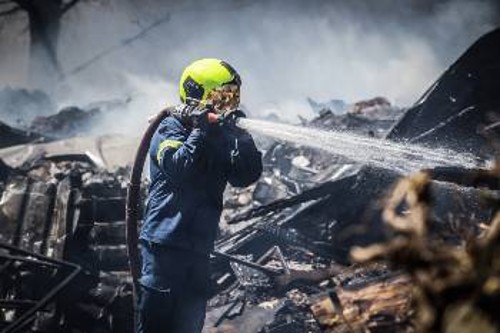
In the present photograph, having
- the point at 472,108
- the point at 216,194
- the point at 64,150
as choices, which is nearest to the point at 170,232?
the point at 216,194

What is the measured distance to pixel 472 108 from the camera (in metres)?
6.27

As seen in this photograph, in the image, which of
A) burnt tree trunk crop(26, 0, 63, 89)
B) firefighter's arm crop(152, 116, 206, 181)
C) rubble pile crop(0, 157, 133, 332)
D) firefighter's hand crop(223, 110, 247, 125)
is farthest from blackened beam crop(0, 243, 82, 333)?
burnt tree trunk crop(26, 0, 63, 89)

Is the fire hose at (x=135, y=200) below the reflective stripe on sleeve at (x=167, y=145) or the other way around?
below

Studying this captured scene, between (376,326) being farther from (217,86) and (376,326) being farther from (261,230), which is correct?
(261,230)

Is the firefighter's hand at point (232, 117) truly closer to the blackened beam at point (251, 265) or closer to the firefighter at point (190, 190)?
the firefighter at point (190, 190)

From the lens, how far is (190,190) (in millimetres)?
3812

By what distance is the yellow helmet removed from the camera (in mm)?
3883

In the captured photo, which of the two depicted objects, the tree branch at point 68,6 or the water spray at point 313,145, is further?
the tree branch at point 68,6

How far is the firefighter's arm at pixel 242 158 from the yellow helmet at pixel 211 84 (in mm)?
270

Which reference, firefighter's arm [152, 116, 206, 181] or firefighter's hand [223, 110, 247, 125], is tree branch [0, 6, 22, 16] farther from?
firefighter's hand [223, 110, 247, 125]

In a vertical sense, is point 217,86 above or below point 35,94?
below

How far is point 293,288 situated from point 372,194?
146 cm

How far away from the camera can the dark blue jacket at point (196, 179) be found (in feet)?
12.1


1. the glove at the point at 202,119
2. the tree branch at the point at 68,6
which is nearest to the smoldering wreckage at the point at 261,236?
the glove at the point at 202,119
